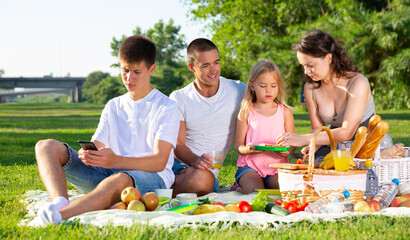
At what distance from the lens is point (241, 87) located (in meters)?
5.33

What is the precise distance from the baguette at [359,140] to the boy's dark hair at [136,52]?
197 cm

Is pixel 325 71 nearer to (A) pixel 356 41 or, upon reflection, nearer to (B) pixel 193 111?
(B) pixel 193 111

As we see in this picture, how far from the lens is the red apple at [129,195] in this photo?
143 inches

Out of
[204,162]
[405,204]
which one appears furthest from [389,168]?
[204,162]

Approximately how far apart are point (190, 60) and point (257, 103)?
2.86 feet

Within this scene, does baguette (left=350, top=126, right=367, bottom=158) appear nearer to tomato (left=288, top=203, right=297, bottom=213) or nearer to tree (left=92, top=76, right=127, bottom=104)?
tomato (left=288, top=203, right=297, bottom=213)

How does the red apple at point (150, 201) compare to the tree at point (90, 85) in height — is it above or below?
below

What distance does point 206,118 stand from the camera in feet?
16.4

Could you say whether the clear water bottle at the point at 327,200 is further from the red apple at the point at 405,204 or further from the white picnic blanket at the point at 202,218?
the red apple at the point at 405,204

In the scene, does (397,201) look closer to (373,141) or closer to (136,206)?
(373,141)

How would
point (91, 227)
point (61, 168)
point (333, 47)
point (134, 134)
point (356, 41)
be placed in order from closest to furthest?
1. point (91, 227)
2. point (61, 168)
3. point (134, 134)
4. point (333, 47)
5. point (356, 41)

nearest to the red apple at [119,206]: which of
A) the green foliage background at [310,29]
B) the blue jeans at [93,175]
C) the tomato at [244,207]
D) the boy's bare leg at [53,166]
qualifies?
the blue jeans at [93,175]

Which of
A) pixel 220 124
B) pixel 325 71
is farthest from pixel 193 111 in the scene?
pixel 325 71

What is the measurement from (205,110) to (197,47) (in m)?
0.67
